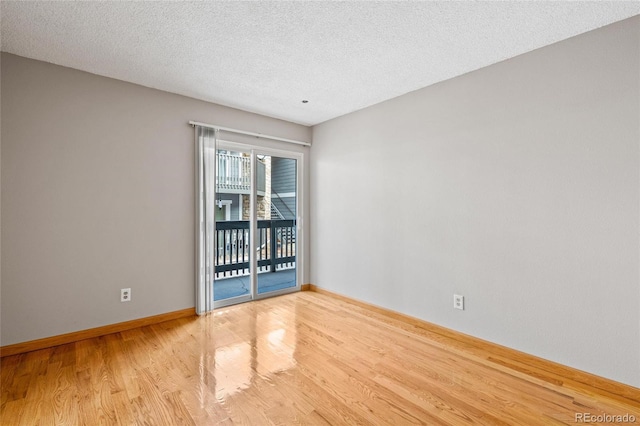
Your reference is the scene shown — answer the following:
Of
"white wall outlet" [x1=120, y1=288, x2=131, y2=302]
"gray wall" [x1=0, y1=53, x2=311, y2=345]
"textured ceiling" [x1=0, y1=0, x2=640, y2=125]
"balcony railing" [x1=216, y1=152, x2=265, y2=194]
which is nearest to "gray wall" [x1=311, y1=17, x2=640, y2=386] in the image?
"textured ceiling" [x1=0, y1=0, x2=640, y2=125]

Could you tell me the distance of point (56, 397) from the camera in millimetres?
1958

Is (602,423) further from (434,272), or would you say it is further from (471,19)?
(471,19)

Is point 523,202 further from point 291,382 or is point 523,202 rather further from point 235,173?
point 235,173

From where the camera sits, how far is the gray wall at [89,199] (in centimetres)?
Answer: 253

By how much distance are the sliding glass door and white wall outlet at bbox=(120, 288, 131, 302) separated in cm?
97

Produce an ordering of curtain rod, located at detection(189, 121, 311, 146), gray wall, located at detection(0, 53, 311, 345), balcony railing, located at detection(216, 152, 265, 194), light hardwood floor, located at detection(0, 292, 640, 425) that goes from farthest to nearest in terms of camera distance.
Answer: balcony railing, located at detection(216, 152, 265, 194), curtain rod, located at detection(189, 121, 311, 146), gray wall, located at detection(0, 53, 311, 345), light hardwood floor, located at detection(0, 292, 640, 425)

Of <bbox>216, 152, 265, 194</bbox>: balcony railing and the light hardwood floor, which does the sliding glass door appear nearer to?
<bbox>216, 152, 265, 194</bbox>: balcony railing

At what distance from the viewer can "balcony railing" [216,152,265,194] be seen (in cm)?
391

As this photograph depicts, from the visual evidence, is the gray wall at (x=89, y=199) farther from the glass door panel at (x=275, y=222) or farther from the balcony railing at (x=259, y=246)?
the glass door panel at (x=275, y=222)

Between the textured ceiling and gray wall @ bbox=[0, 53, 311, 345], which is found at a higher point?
the textured ceiling

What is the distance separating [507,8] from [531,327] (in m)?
2.31

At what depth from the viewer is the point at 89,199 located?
112 inches

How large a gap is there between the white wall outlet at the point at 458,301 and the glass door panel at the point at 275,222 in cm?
235

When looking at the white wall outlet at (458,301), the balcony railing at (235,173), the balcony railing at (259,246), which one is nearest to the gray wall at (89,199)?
the balcony railing at (235,173)
